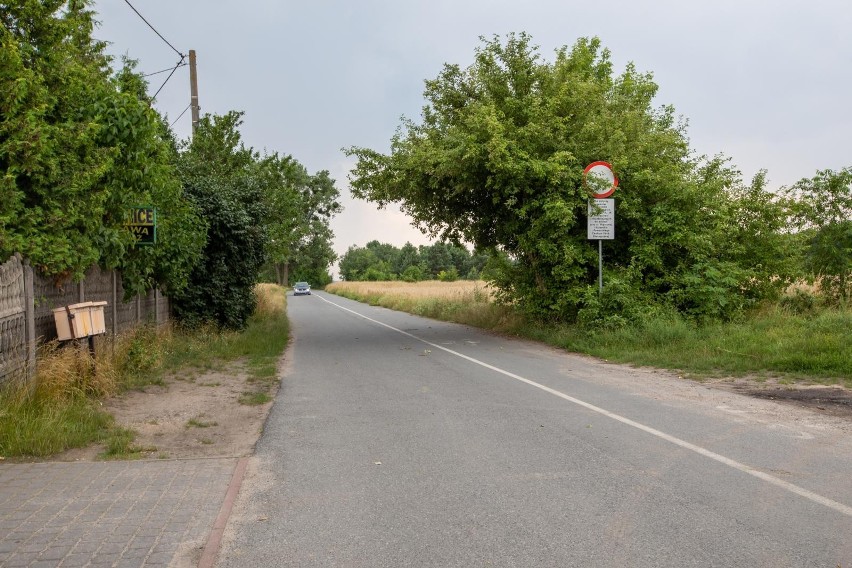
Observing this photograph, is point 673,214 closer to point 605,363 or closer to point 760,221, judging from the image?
point 760,221

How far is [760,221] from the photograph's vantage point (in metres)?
16.3

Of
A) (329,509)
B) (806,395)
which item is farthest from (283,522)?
(806,395)

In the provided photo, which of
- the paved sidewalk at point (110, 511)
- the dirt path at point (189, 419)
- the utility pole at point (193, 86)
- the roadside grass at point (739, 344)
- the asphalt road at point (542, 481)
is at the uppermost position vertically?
the utility pole at point (193, 86)

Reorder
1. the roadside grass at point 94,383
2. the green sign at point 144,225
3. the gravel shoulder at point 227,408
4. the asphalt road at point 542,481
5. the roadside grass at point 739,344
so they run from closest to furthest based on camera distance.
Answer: the asphalt road at point 542,481
the roadside grass at point 94,383
the gravel shoulder at point 227,408
the roadside grass at point 739,344
the green sign at point 144,225

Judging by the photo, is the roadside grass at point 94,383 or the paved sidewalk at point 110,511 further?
the roadside grass at point 94,383

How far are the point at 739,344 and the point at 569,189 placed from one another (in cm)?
561

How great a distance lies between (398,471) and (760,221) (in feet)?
43.8

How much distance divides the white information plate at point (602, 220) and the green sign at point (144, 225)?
31.1 ft

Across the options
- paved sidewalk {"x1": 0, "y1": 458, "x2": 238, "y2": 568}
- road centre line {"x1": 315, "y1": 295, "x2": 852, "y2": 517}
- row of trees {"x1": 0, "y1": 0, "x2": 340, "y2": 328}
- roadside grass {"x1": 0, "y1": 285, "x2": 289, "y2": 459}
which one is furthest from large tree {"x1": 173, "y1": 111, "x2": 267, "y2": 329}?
paved sidewalk {"x1": 0, "y1": 458, "x2": 238, "y2": 568}

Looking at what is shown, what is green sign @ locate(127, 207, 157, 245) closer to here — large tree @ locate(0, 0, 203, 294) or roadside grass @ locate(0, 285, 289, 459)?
large tree @ locate(0, 0, 203, 294)

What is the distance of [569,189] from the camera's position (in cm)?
1673

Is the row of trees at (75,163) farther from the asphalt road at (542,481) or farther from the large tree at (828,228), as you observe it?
the large tree at (828,228)

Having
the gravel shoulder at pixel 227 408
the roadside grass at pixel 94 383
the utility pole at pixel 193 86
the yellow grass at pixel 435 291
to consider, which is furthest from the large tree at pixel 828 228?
the utility pole at pixel 193 86

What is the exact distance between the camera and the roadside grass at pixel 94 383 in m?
6.70
